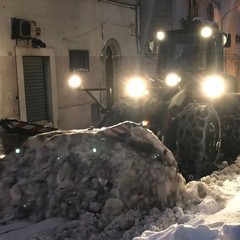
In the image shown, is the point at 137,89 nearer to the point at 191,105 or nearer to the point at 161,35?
the point at 191,105

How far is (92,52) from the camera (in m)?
13.8

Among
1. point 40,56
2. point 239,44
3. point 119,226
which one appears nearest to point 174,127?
point 119,226

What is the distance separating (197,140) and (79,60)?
321 inches

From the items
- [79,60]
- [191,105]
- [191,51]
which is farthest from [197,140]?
[79,60]

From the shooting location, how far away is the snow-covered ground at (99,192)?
4074 mm

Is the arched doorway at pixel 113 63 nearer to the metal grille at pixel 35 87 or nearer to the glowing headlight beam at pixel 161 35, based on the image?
the metal grille at pixel 35 87

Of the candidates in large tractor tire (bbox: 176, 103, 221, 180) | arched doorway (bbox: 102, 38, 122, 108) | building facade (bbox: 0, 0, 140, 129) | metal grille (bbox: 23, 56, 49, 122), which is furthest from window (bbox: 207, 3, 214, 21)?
large tractor tire (bbox: 176, 103, 221, 180)

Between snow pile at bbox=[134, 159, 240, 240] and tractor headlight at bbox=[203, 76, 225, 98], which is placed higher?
tractor headlight at bbox=[203, 76, 225, 98]

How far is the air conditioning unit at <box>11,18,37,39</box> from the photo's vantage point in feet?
33.4

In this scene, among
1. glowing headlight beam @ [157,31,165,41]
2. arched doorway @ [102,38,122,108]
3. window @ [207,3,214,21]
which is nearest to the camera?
glowing headlight beam @ [157,31,165,41]

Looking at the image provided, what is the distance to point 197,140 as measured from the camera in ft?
19.1

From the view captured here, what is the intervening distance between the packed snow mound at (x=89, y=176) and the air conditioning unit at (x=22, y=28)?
234 inches

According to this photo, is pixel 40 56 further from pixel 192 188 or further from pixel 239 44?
pixel 239 44

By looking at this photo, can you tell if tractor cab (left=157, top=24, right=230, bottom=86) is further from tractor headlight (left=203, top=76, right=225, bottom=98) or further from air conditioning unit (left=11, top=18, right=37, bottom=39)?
air conditioning unit (left=11, top=18, right=37, bottom=39)
